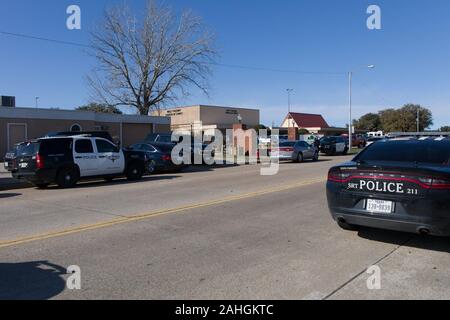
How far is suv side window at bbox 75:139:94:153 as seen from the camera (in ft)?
50.5

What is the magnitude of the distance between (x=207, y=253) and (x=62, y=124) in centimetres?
2929

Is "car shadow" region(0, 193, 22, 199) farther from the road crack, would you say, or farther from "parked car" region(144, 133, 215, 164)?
the road crack

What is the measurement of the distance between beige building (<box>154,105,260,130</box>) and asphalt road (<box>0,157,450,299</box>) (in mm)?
58543

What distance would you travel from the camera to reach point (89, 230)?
25.2 ft

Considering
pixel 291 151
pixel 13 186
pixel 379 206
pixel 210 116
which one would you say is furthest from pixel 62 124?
pixel 210 116

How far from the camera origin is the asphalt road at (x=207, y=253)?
4785 mm

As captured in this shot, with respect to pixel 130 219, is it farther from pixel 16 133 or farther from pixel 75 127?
pixel 75 127

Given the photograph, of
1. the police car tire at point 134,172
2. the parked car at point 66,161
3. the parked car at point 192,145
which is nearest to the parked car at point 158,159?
the parked car at point 192,145

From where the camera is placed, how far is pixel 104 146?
647 inches

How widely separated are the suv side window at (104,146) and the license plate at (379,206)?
11806mm

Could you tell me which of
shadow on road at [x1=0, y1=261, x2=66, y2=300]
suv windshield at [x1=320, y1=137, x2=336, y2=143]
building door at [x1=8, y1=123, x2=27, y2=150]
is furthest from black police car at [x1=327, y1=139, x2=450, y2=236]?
suv windshield at [x1=320, y1=137, x2=336, y2=143]
